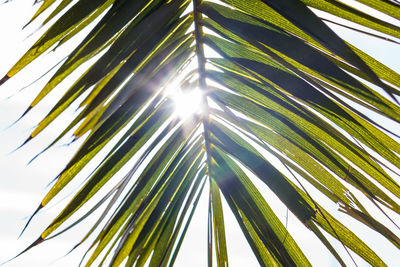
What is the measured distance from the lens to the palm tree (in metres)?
0.56

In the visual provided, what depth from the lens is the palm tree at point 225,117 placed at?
56 centimetres

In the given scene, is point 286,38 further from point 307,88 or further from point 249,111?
point 249,111

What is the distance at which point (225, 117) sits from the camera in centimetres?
77

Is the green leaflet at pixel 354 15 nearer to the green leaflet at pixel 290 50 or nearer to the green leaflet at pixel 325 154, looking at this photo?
the green leaflet at pixel 290 50

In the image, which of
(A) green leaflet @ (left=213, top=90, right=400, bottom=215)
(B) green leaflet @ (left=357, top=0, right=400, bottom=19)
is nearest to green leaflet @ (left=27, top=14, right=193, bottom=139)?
(A) green leaflet @ (left=213, top=90, right=400, bottom=215)

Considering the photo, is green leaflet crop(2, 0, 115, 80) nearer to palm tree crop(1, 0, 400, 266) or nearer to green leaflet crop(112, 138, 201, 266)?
palm tree crop(1, 0, 400, 266)

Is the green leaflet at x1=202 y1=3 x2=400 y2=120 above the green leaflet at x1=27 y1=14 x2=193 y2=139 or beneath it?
beneath

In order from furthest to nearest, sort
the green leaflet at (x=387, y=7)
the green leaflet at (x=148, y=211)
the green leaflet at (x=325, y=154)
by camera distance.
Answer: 1. the green leaflet at (x=148, y=211)
2. the green leaflet at (x=325, y=154)
3. the green leaflet at (x=387, y=7)

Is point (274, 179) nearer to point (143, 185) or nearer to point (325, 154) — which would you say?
point (325, 154)

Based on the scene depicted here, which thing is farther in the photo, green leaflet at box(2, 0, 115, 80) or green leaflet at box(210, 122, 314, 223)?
green leaflet at box(210, 122, 314, 223)

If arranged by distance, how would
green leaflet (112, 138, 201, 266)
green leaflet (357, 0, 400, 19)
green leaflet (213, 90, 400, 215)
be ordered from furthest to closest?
1. green leaflet (112, 138, 201, 266)
2. green leaflet (213, 90, 400, 215)
3. green leaflet (357, 0, 400, 19)

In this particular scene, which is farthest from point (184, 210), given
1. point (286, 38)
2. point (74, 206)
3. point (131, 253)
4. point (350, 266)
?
point (286, 38)

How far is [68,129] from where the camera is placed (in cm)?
66

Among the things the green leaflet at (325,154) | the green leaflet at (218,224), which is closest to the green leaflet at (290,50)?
the green leaflet at (325,154)
